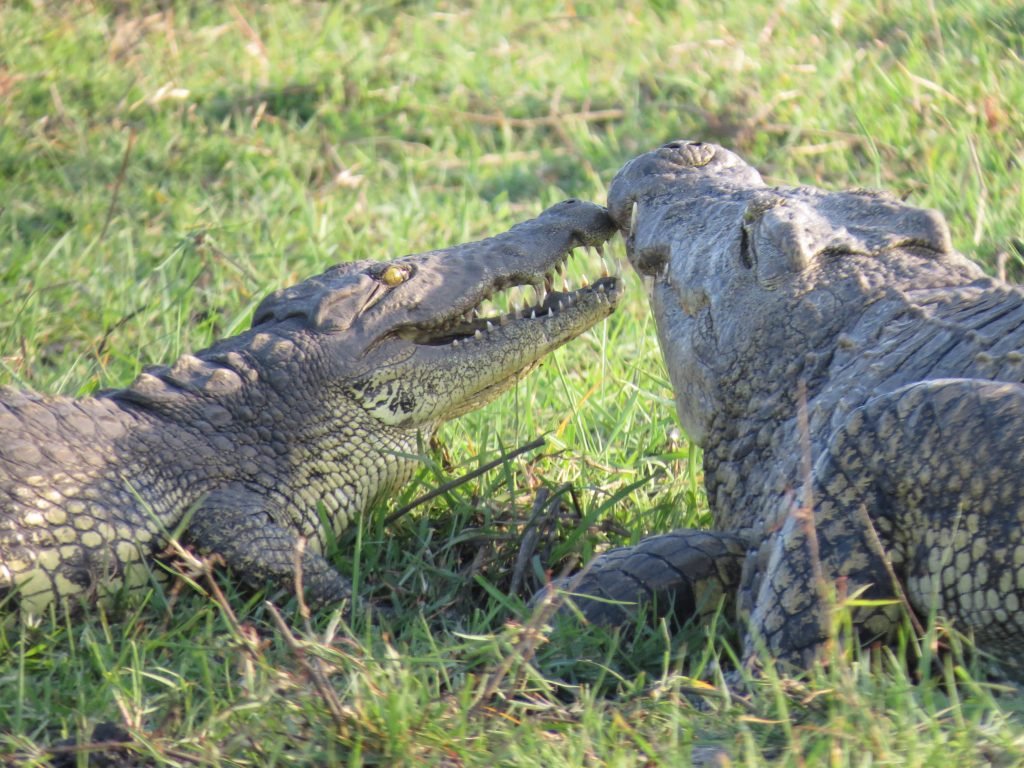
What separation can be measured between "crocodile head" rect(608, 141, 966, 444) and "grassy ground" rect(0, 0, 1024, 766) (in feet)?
1.26

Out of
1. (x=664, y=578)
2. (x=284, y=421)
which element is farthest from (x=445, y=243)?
(x=664, y=578)

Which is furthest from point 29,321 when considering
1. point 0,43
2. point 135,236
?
point 0,43

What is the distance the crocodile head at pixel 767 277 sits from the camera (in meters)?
3.37

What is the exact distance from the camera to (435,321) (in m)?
4.11

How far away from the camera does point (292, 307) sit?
4102mm

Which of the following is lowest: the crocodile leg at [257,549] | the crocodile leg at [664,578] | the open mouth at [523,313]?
the crocodile leg at [257,549]

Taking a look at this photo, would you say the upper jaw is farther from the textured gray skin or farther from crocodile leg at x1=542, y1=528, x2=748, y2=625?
crocodile leg at x1=542, y1=528, x2=748, y2=625

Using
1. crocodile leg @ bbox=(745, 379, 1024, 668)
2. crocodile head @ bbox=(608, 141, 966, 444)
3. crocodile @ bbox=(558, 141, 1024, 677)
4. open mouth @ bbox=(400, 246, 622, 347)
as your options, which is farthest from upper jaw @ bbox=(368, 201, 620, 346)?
crocodile leg @ bbox=(745, 379, 1024, 668)

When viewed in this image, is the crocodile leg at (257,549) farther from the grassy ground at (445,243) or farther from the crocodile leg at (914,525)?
the crocodile leg at (914,525)

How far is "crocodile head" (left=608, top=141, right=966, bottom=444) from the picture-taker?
3365 millimetres

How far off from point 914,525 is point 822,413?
46cm

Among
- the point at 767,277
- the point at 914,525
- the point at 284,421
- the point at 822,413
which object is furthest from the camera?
the point at 284,421

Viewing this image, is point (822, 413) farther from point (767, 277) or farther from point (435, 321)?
point (435, 321)

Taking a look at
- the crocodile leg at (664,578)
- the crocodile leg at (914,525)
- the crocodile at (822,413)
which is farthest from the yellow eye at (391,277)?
the crocodile leg at (914,525)
